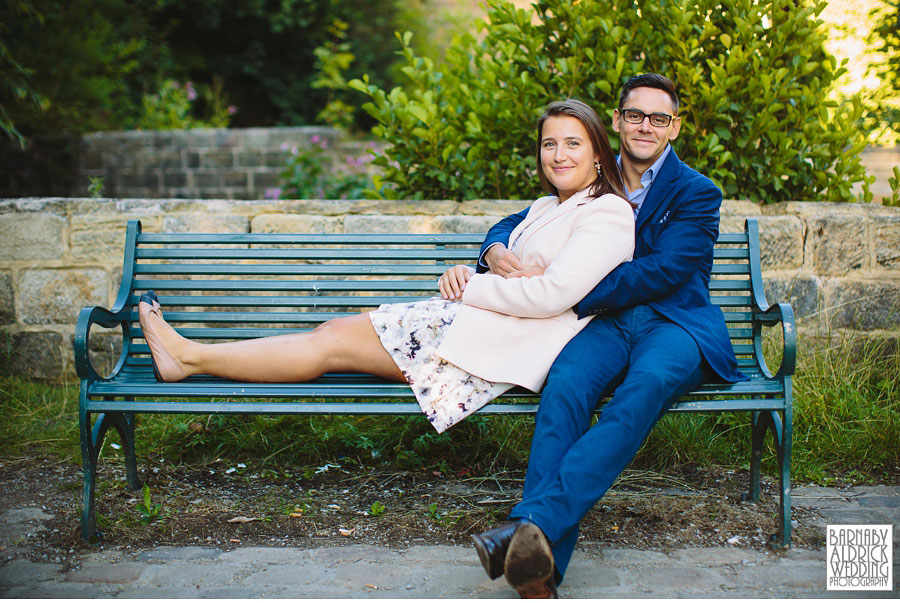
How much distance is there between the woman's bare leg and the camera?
9.12 ft

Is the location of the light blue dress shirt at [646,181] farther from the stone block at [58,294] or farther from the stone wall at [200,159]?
the stone wall at [200,159]

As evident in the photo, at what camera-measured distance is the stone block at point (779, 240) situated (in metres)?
3.88

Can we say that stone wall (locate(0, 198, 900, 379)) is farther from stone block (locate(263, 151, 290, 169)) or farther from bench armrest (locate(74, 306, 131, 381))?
stone block (locate(263, 151, 290, 169))

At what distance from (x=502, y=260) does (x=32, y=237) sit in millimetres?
2709

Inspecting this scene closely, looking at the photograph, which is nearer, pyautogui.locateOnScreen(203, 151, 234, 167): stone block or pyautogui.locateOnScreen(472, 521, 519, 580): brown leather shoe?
pyautogui.locateOnScreen(472, 521, 519, 580): brown leather shoe

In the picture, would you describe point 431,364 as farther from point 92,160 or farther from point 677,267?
point 92,160

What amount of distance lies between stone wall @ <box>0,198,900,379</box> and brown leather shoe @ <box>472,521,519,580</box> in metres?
2.03

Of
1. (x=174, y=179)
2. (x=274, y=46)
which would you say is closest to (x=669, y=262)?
(x=174, y=179)

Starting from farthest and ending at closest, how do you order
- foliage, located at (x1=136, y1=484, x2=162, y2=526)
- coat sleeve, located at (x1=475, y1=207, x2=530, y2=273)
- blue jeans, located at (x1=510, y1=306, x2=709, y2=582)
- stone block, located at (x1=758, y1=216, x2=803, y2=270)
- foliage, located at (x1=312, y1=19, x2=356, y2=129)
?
foliage, located at (x1=312, y1=19, x2=356, y2=129) → stone block, located at (x1=758, y1=216, x2=803, y2=270) → coat sleeve, located at (x1=475, y1=207, x2=530, y2=273) → foliage, located at (x1=136, y1=484, x2=162, y2=526) → blue jeans, located at (x1=510, y1=306, x2=709, y2=582)

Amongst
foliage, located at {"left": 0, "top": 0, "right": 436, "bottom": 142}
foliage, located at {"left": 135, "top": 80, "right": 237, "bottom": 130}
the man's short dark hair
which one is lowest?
the man's short dark hair

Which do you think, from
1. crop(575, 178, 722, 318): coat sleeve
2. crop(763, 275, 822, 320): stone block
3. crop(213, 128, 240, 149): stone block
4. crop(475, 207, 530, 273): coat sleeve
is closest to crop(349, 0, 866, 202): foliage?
crop(763, 275, 822, 320): stone block

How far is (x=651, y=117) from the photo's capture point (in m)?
2.84

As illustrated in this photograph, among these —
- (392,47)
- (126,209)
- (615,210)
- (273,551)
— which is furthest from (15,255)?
(392,47)

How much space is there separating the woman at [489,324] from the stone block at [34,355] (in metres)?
1.49
